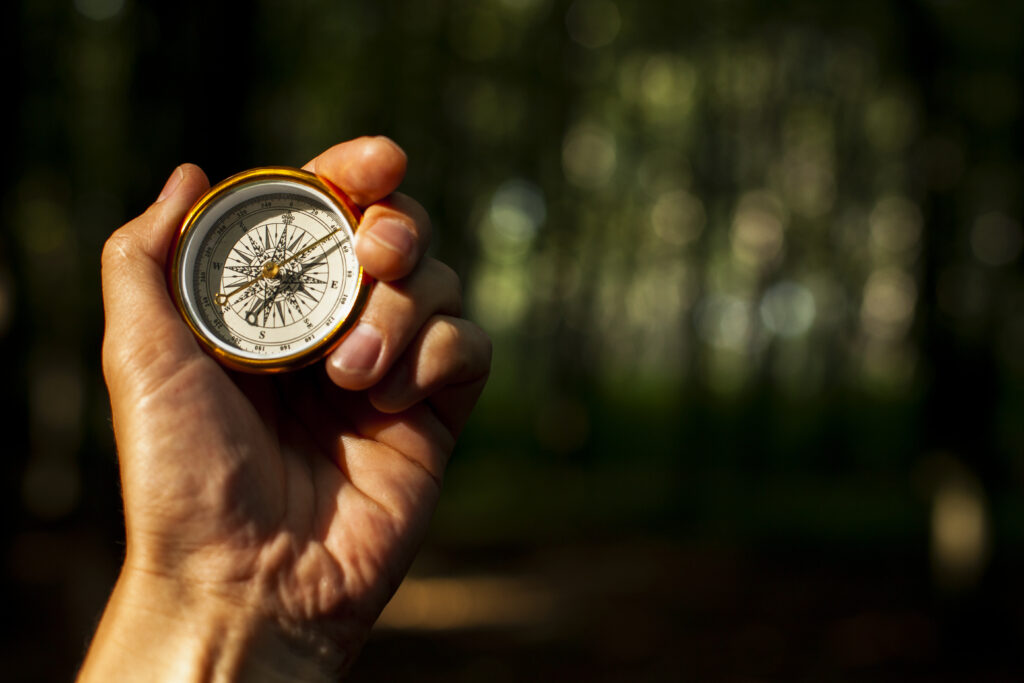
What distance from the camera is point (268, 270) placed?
7.68 feet

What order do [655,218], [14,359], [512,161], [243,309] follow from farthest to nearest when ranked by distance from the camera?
[655,218] → [512,161] → [14,359] → [243,309]

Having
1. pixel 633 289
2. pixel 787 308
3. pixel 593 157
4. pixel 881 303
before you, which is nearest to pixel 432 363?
pixel 593 157

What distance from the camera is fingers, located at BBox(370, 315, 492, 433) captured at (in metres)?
2.20

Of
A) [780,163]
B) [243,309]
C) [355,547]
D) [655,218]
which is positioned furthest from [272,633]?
[655,218]

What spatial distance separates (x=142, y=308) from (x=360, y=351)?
→ 24.5 inches

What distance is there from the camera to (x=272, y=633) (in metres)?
2.05

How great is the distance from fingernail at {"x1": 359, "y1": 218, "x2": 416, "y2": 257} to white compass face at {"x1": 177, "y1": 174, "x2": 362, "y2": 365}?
0.50 ft

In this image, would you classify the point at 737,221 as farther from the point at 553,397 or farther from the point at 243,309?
the point at 243,309

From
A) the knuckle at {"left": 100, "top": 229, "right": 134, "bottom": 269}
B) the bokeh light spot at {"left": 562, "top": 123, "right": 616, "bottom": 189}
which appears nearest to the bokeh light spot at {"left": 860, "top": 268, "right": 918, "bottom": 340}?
the bokeh light spot at {"left": 562, "top": 123, "right": 616, "bottom": 189}

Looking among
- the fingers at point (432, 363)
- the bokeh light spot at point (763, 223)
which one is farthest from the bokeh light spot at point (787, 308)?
the fingers at point (432, 363)

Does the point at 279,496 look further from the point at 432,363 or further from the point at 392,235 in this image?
the point at 392,235

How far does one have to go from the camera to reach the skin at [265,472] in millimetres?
2008

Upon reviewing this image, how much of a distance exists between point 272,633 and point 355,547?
0.98 ft

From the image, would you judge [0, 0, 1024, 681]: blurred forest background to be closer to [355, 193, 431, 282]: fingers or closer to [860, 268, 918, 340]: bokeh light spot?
[860, 268, 918, 340]: bokeh light spot
